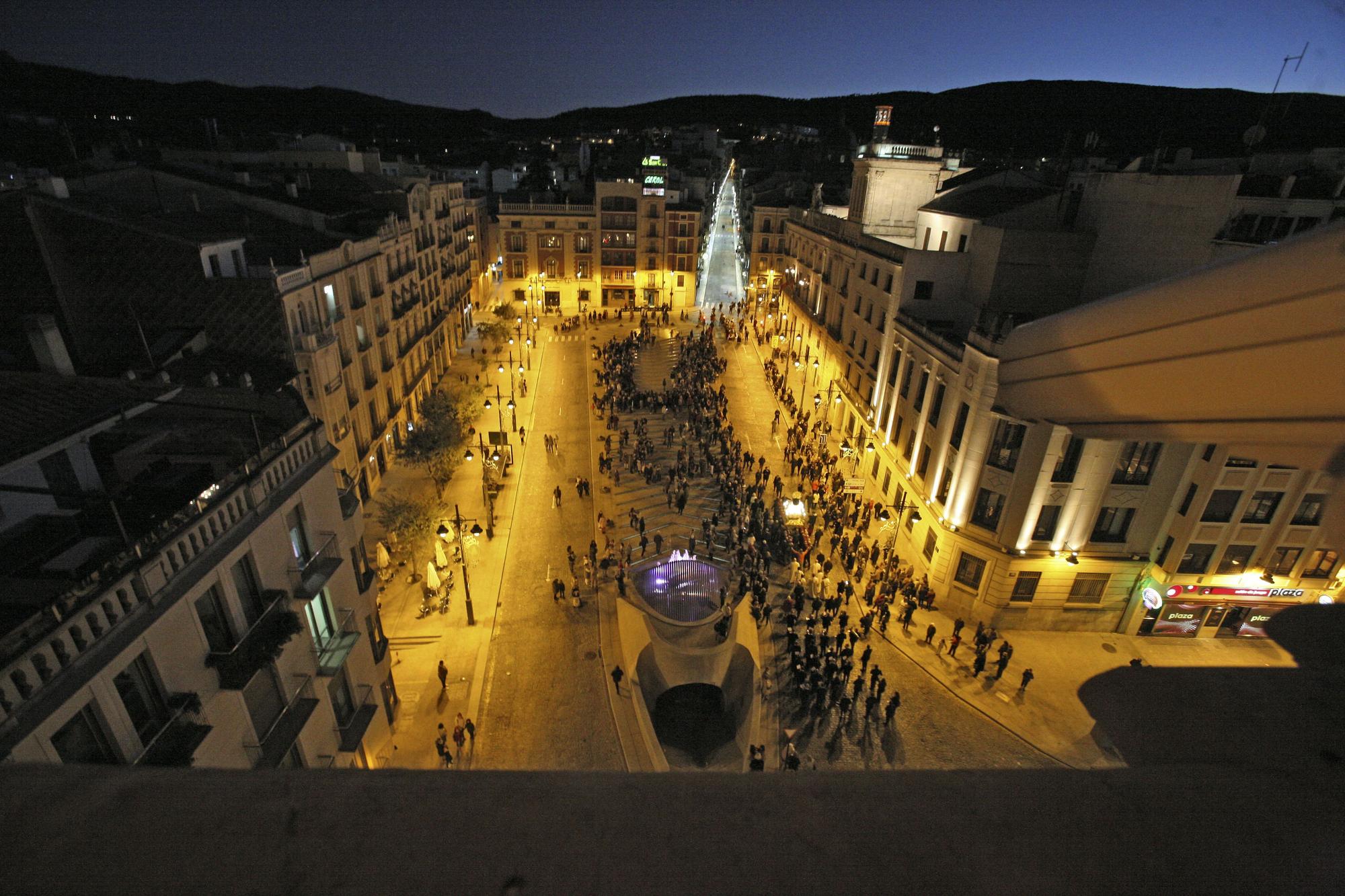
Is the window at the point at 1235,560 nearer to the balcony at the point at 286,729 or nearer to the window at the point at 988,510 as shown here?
the window at the point at 988,510

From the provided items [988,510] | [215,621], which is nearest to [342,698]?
[215,621]

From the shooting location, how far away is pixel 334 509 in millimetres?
13305

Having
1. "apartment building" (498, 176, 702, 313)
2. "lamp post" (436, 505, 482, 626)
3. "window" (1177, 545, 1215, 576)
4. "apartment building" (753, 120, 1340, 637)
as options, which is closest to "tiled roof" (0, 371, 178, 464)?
"lamp post" (436, 505, 482, 626)

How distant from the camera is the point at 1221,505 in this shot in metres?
20.7

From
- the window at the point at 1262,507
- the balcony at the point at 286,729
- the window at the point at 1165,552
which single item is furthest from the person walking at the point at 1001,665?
the balcony at the point at 286,729

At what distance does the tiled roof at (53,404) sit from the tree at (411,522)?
12755 mm

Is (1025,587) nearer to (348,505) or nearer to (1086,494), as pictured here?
(1086,494)

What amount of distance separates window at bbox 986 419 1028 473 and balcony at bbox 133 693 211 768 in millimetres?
22477

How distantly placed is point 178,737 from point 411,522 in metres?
14.7

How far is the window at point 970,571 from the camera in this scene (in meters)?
23.0

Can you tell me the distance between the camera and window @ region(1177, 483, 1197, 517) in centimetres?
2089

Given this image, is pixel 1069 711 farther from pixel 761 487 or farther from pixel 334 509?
pixel 334 509

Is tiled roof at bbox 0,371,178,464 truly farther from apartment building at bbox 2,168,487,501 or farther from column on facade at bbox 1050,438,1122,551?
column on facade at bbox 1050,438,1122,551

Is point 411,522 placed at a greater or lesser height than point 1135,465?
lesser
